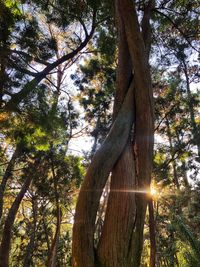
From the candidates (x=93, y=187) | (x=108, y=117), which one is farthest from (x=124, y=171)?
(x=108, y=117)

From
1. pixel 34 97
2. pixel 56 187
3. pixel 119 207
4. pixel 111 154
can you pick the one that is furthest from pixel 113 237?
pixel 56 187

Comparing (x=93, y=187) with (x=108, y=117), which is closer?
(x=93, y=187)

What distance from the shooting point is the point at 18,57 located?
435 centimetres

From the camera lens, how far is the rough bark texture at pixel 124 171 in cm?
224

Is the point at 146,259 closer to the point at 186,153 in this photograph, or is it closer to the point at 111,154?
the point at 186,153


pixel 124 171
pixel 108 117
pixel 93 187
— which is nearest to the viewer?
pixel 93 187

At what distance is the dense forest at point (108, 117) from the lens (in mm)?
2398

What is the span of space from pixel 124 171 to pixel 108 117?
23.6 feet

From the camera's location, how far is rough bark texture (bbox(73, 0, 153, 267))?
7.35ft

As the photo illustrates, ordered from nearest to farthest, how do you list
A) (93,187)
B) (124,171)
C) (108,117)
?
(93,187)
(124,171)
(108,117)

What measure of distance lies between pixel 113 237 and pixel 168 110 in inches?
297

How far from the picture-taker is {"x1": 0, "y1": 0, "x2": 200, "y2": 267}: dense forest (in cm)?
240

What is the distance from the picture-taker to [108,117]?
9.74 metres

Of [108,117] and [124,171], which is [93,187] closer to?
[124,171]
